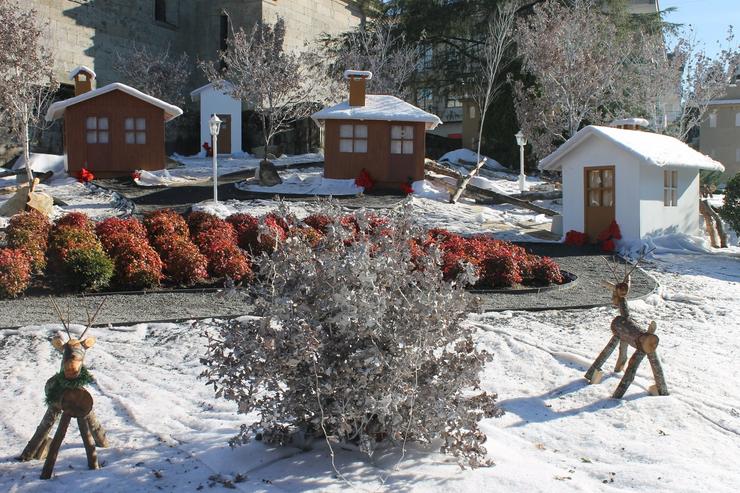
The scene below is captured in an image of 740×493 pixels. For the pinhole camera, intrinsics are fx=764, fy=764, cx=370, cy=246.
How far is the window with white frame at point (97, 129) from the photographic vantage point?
24688 mm

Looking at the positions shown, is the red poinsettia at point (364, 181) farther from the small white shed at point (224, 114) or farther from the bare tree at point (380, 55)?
the small white shed at point (224, 114)

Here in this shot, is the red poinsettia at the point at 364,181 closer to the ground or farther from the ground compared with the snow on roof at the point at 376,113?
closer to the ground

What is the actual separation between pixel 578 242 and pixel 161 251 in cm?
971

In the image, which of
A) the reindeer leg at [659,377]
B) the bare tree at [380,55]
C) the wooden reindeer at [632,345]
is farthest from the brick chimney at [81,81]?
the reindeer leg at [659,377]

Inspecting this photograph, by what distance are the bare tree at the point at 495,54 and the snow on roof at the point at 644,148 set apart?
1233 centimetres

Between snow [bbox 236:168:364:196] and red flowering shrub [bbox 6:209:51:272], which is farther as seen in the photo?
snow [bbox 236:168:364:196]

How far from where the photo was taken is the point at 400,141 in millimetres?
24438

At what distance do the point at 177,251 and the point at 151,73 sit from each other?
86.9 feet

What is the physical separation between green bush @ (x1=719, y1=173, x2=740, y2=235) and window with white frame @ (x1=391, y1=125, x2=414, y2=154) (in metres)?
9.95

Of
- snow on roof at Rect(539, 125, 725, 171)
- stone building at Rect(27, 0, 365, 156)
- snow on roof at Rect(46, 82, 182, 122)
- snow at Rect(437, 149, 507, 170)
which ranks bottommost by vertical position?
snow on roof at Rect(539, 125, 725, 171)

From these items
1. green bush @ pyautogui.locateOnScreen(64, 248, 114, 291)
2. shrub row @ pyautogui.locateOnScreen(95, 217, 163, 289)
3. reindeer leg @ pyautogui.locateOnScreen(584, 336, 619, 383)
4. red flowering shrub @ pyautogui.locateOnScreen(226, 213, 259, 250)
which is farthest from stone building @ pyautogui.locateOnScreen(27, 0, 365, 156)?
reindeer leg @ pyautogui.locateOnScreen(584, 336, 619, 383)

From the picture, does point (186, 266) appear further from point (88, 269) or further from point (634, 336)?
point (634, 336)

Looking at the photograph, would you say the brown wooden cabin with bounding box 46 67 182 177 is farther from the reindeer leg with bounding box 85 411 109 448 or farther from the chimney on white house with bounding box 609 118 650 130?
the reindeer leg with bounding box 85 411 109 448

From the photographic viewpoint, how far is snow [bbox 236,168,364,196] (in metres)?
22.9
